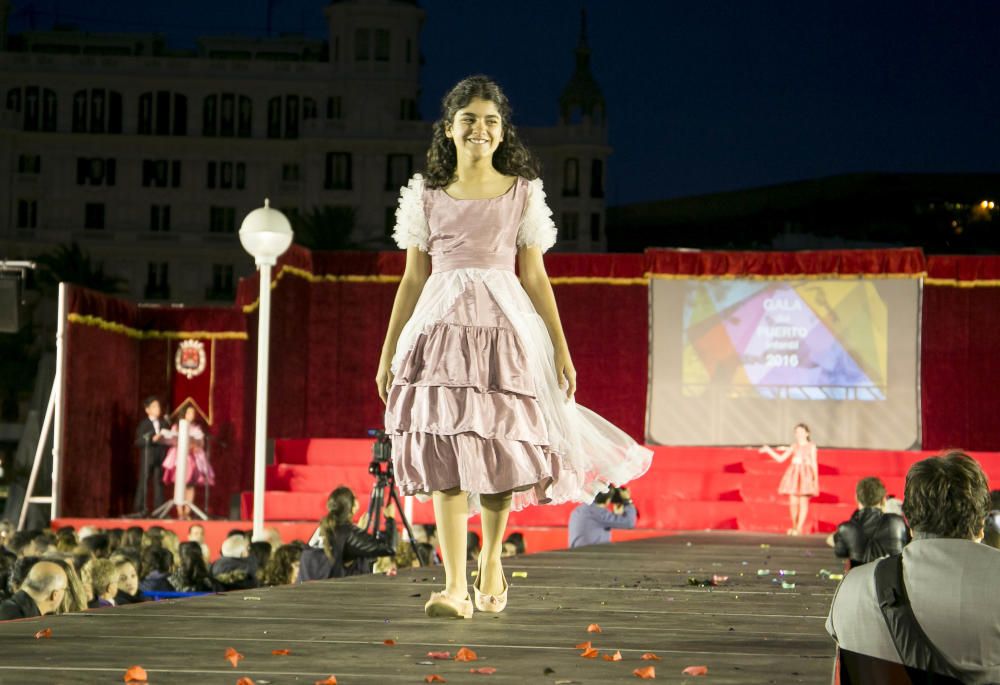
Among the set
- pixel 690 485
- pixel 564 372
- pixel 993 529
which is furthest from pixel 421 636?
pixel 690 485

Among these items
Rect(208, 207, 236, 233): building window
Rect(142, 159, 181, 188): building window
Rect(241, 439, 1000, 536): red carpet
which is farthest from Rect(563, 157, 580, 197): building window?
Rect(241, 439, 1000, 536): red carpet

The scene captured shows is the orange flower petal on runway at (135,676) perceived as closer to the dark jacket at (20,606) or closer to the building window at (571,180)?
the dark jacket at (20,606)

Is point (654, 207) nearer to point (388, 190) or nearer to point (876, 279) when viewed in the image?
point (388, 190)

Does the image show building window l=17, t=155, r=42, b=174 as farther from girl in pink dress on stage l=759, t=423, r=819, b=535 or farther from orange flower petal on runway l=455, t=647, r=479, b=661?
orange flower petal on runway l=455, t=647, r=479, b=661

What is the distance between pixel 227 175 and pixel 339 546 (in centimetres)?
4429

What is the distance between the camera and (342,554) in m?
6.23

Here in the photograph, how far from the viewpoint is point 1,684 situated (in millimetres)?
2490

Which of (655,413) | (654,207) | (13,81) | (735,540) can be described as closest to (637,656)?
(735,540)

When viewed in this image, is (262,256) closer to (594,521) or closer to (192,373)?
(594,521)

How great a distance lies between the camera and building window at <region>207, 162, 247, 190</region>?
4894 cm

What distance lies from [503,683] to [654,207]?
55.0m

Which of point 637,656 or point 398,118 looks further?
point 398,118

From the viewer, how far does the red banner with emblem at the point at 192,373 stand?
16609 mm

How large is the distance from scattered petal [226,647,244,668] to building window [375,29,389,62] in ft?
155
